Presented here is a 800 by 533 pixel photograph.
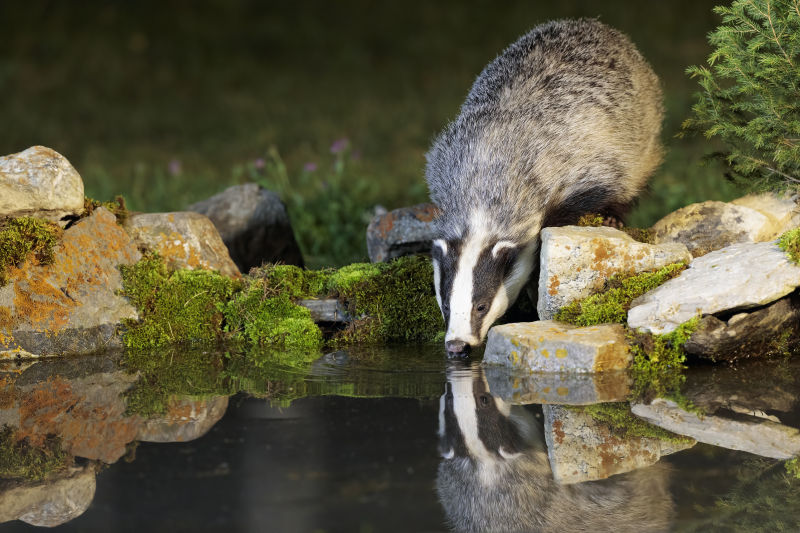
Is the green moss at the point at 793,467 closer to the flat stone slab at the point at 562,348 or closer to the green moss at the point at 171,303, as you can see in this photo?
the flat stone slab at the point at 562,348

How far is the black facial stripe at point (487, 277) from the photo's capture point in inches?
216

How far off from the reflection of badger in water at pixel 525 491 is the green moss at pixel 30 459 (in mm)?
1502

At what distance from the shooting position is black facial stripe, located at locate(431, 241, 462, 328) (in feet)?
18.2

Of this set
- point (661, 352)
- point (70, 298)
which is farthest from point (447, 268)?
point (70, 298)

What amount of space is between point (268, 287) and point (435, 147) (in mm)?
1525

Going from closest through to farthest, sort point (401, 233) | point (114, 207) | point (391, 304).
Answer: point (391, 304) < point (114, 207) < point (401, 233)

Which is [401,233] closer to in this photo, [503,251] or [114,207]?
[503,251]

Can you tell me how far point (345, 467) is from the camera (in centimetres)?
366

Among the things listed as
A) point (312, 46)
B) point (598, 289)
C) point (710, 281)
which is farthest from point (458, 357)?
point (312, 46)

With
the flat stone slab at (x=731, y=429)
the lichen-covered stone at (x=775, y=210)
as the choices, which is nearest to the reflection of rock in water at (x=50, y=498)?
the flat stone slab at (x=731, y=429)

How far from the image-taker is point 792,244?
5148 millimetres

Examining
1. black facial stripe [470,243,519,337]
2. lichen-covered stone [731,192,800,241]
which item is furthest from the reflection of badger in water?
lichen-covered stone [731,192,800,241]

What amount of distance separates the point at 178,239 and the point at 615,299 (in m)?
2.85

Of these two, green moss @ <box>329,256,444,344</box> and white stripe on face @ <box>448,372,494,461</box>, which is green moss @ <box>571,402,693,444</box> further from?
green moss @ <box>329,256,444,344</box>
